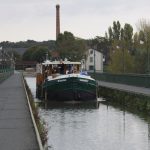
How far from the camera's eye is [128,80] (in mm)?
50500

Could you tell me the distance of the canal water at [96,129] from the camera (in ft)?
61.8

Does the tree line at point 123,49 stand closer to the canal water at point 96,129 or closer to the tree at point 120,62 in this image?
the tree at point 120,62

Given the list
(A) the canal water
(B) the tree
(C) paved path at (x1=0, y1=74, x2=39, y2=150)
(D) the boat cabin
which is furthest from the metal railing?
(B) the tree

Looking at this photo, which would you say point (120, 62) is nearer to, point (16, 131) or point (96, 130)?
point (96, 130)

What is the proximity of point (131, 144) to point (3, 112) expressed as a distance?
9042 mm

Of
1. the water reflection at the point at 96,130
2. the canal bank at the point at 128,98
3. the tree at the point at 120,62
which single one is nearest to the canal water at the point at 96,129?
the water reflection at the point at 96,130

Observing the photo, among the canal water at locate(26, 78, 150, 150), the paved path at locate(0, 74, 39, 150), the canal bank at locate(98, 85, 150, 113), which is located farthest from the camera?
the canal bank at locate(98, 85, 150, 113)

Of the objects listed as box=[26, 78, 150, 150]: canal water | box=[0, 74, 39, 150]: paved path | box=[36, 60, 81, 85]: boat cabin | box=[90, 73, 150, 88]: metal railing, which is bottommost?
box=[26, 78, 150, 150]: canal water

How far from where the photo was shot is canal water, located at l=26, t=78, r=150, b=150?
1883 centimetres

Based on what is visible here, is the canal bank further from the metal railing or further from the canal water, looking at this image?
the metal railing

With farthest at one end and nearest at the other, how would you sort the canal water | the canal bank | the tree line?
the tree line
the canal bank
the canal water

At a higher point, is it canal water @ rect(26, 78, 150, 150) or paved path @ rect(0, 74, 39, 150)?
paved path @ rect(0, 74, 39, 150)

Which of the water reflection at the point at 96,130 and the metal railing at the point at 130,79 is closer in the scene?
the water reflection at the point at 96,130

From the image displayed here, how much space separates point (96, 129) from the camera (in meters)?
23.6
